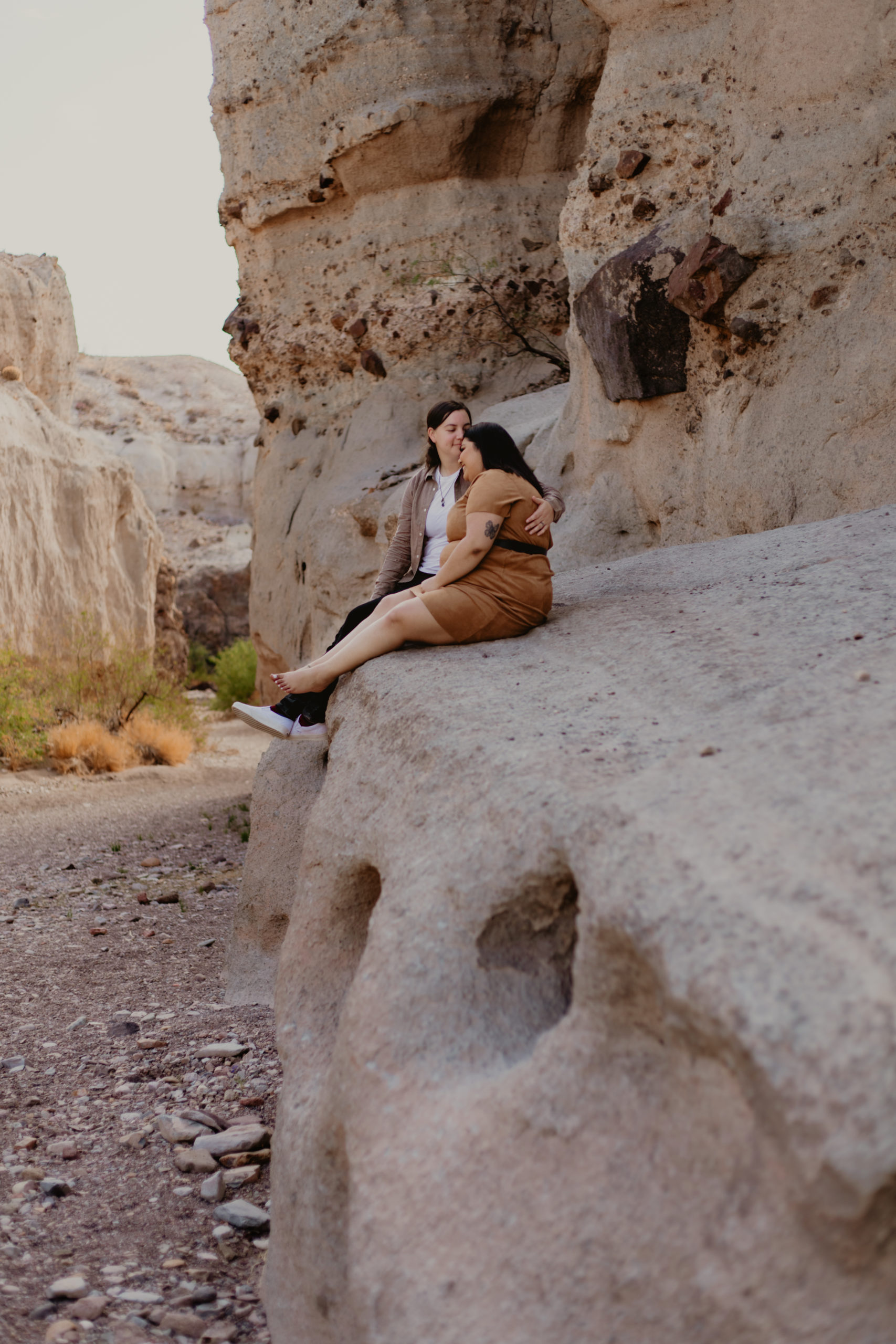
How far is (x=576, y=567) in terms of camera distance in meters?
5.57

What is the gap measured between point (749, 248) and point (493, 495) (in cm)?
199

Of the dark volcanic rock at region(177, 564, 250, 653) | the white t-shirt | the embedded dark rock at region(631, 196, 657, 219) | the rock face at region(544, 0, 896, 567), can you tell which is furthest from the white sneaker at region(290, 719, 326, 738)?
the dark volcanic rock at region(177, 564, 250, 653)

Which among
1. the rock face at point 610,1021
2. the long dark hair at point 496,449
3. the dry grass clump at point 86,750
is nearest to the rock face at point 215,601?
the dry grass clump at point 86,750

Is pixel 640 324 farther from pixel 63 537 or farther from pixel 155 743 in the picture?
pixel 63 537

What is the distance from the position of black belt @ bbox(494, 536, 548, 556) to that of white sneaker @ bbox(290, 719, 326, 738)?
91 centimetres

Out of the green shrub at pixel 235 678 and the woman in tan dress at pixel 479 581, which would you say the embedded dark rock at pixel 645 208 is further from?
the green shrub at pixel 235 678

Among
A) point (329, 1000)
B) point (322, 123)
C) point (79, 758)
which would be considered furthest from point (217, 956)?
point (322, 123)

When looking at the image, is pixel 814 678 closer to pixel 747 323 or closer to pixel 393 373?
pixel 747 323

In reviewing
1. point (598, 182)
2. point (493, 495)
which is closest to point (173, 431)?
point (598, 182)

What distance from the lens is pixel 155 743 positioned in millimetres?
10859

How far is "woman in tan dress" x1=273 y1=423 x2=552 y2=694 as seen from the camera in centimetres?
351

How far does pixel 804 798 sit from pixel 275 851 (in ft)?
9.39

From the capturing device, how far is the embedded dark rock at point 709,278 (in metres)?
4.76

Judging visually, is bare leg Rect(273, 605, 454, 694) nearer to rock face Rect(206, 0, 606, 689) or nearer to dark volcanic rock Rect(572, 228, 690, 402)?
dark volcanic rock Rect(572, 228, 690, 402)
